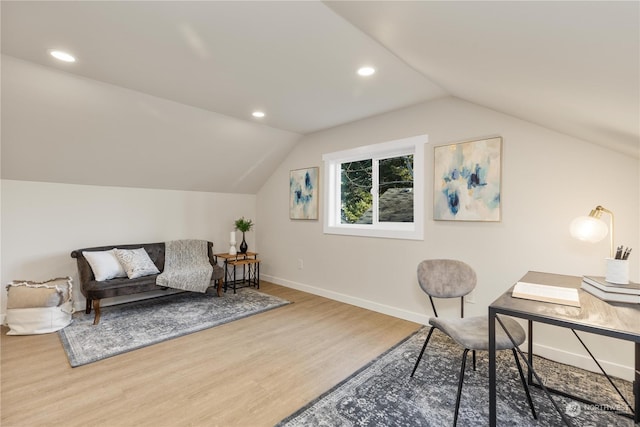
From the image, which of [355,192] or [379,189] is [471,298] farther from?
[355,192]

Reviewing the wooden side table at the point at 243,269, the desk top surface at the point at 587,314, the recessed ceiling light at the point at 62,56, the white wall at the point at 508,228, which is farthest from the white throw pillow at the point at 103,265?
the desk top surface at the point at 587,314

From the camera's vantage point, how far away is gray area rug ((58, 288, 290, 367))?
8.47ft

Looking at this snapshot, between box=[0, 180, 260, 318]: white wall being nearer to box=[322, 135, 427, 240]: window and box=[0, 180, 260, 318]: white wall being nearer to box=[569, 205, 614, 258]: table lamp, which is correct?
box=[322, 135, 427, 240]: window

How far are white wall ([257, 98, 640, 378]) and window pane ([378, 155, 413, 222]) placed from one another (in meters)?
0.30

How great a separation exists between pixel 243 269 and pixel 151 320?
1852 mm

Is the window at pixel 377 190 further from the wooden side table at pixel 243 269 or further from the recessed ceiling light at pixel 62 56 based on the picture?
the recessed ceiling light at pixel 62 56

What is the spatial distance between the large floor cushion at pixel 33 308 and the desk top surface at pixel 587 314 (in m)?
3.76

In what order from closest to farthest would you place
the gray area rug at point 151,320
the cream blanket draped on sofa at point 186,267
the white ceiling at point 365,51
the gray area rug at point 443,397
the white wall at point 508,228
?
the white ceiling at point 365,51 < the gray area rug at point 443,397 < the white wall at point 508,228 < the gray area rug at point 151,320 < the cream blanket draped on sofa at point 186,267

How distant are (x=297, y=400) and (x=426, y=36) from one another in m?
2.26

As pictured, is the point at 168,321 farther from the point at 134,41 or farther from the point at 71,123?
the point at 134,41

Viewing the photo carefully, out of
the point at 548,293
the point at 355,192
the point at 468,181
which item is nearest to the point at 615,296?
the point at 548,293

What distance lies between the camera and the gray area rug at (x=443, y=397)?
5.63 feet

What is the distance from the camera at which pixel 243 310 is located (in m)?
3.56

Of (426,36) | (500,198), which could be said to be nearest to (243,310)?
(500,198)
